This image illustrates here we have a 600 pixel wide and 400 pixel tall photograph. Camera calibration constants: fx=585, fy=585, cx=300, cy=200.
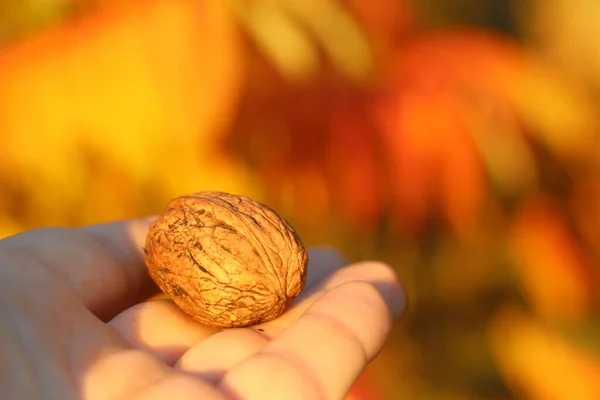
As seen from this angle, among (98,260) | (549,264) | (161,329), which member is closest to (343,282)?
(161,329)

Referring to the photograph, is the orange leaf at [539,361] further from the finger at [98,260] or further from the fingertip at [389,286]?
the finger at [98,260]

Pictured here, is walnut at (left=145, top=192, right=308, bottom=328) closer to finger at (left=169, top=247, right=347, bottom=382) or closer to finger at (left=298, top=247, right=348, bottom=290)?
finger at (left=169, top=247, right=347, bottom=382)

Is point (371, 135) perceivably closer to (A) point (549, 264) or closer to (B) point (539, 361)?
(A) point (549, 264)

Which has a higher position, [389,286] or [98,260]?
[389,286]

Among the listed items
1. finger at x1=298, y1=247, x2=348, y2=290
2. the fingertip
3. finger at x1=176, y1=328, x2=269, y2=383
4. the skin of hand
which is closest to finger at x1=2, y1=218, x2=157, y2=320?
the skin of hand

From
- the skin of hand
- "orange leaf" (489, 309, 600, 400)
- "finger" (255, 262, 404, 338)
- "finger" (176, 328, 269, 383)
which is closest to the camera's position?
the skin of hand

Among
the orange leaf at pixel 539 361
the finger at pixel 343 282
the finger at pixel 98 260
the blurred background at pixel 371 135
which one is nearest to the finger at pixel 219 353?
the finger at pixel 343 282
